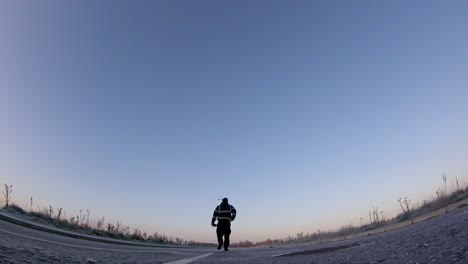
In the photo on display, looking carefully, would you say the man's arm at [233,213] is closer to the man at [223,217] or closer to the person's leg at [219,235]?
the man at [223,217]

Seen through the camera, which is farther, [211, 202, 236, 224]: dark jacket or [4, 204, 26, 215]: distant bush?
[4, 204, 26, 215]: distant bush

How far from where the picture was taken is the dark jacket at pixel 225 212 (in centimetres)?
1477

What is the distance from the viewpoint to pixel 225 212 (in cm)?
1482

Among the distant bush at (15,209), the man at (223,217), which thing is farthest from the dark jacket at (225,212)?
the distant bush at (15,209)

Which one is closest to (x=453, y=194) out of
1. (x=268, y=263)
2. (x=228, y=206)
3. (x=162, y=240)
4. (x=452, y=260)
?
(x=228, y=206)

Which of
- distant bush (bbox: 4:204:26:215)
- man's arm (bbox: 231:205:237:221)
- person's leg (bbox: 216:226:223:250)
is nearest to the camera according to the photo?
person's leg (bbox: 216:226:223:250)

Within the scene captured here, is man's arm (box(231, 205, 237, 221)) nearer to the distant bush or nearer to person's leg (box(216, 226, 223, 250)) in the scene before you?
person's leg (box(216, 226, 223, 250))

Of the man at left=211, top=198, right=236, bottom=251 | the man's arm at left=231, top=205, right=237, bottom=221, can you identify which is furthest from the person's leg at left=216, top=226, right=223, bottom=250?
the man's arm at left=231, top=205, right=237, bottom=221

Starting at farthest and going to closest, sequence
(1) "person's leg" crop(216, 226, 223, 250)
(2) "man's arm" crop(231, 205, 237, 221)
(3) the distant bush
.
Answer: (3) the distant bush < (2) "man's arm" crop(231, 205, 237, 221) < (1) "person's leg" crop(216, 226, 223, 250)

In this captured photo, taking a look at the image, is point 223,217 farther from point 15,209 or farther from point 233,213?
point 15,209

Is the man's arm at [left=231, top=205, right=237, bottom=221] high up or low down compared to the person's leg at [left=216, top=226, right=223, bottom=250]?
up

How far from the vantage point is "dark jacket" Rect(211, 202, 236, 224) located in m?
14.8

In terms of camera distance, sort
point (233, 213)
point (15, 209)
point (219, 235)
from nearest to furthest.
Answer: point (219, 235) → point (233, 213) → point (15, 209)

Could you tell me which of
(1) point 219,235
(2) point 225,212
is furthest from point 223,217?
(1) point 219,235
